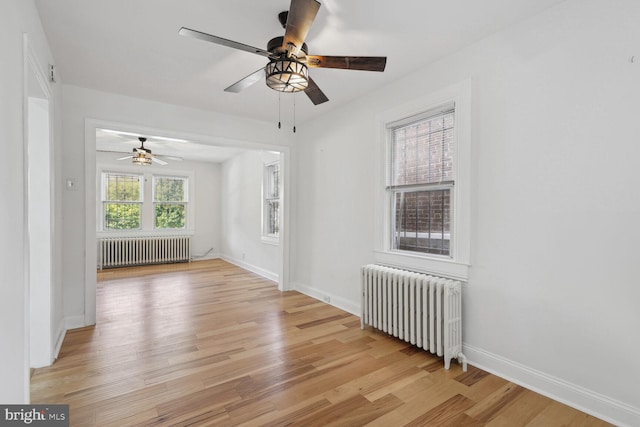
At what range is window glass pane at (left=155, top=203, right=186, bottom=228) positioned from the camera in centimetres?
792

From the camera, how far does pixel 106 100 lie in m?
3.76

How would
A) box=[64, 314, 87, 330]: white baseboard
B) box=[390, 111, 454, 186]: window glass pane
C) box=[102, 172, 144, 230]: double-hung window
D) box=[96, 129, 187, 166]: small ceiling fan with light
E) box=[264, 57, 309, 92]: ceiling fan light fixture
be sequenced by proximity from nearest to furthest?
box=[264, 57, 309, 92]: ceiling fan light fixture, box=[390, 111, 454, 186]: window glass pane, box=[64, 314, 87, 330]: white baseboard, box=[96, 129, 187, 166]: small ceiling fan with light, box=[102, 172, 144, 230]: double-hung window

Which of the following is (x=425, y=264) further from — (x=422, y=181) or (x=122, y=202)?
(x=122, y=202)

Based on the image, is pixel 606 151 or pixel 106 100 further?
pixel 106 100

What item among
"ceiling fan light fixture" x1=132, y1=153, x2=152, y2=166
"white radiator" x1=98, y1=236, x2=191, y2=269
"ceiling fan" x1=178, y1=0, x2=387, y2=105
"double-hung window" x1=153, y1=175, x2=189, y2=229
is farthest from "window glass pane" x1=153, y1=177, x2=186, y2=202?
"ceiling fan" x1=178, y1=0, x2=387, y2=105

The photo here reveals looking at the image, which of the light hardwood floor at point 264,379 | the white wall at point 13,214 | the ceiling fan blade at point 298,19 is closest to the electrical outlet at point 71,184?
the light hardwood floor at point 264,379

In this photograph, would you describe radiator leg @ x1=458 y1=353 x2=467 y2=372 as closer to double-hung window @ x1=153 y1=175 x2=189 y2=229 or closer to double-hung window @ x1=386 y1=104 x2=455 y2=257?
double-hung window @ x1=386 y1=104 x2=455 y2=257

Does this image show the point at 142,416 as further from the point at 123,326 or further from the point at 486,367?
the point at 486,367

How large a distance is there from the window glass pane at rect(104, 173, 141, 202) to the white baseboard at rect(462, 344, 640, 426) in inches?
306

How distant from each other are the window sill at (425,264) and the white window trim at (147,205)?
6.18m

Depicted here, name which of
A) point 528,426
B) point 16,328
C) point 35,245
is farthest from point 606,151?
point 35,245

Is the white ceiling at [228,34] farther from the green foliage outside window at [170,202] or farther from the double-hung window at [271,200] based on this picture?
the green foliage outside window at [170,202]

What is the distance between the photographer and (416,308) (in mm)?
2855

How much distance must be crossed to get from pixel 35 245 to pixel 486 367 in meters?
3.94
